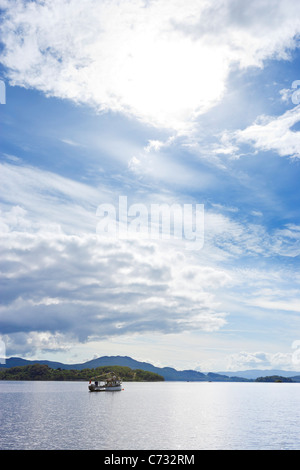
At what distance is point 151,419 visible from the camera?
108562mm

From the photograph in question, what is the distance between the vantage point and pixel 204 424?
102 meters

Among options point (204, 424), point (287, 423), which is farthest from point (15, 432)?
point (287, 423)

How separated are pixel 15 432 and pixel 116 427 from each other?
2317 centimetres
